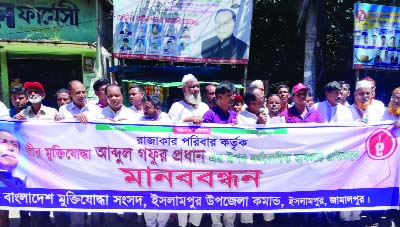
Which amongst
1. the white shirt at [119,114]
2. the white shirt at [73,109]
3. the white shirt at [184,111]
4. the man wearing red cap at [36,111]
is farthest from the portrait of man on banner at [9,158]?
the white shirt at [184,111]

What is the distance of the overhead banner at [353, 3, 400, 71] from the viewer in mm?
9727

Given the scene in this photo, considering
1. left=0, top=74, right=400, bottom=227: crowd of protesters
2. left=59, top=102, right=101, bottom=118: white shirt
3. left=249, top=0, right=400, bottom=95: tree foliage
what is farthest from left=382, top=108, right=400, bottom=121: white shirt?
left=249, top=0, right=400, bottom=95: tree foliage

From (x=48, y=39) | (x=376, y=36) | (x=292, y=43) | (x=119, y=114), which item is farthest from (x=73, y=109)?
(x=292, y=43)

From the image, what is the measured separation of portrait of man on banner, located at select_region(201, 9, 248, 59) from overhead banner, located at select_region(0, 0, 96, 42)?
3.26m

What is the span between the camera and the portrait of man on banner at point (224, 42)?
411 inches

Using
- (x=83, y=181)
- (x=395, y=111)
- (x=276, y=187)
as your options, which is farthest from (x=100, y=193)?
(x=395, y=111)

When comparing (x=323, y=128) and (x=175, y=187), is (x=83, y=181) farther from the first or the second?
(x=323, y=128)

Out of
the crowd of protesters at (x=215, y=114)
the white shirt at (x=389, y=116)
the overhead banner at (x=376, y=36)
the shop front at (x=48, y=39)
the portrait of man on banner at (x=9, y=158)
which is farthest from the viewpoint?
the shop front at (x=48, y=39)

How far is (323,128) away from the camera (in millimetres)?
4137

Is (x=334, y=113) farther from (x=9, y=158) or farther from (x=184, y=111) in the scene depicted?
(x=9, y=158)

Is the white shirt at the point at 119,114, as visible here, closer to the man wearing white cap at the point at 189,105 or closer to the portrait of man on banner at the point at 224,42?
the man wearing white cap at the point at 189,105

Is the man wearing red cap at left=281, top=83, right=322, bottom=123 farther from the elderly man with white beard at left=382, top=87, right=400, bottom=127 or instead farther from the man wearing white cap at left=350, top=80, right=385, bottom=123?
the elderly man with white beard at left=382, top=87, right=400, bottom=127

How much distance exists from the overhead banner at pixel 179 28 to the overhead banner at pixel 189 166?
6.48 m

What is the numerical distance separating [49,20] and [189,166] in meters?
8.15
